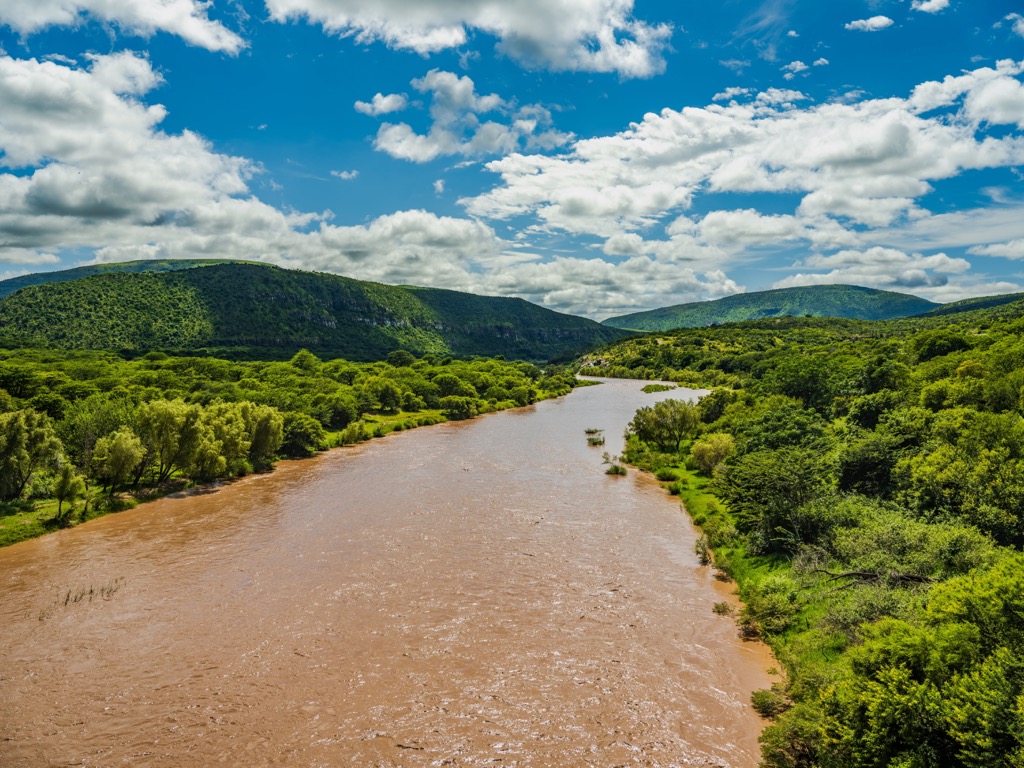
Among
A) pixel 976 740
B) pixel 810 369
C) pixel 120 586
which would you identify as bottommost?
pixel 120 586

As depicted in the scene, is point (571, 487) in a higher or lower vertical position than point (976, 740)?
lower

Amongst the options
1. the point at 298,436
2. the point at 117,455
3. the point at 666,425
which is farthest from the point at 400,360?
the point at 117,455

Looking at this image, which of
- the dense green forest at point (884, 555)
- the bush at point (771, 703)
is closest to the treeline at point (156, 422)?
the dense green forest at point (884, 555)

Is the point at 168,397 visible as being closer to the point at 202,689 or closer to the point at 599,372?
the point at 202,689

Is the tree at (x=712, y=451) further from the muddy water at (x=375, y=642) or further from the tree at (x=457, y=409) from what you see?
the tree at (x=457, y=409)

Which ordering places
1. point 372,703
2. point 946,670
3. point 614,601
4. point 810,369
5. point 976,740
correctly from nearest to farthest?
point 976,740 < point 946,670 < point 372,703 < point 614,601 < point 810,369

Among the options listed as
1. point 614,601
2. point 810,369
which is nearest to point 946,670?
point 614,601

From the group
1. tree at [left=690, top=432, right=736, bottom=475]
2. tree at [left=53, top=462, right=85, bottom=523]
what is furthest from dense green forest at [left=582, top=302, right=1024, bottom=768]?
tree at [left=53, top=462, right=85, bottom=523]
